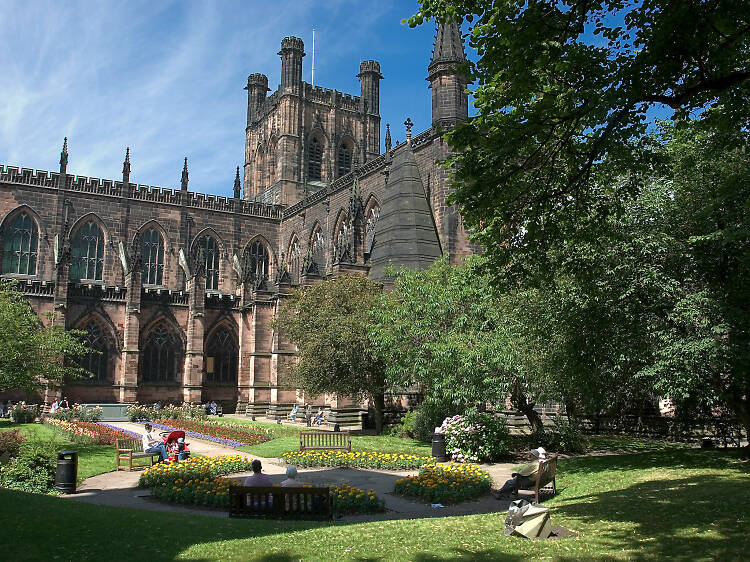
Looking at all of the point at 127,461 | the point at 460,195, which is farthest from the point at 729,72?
the point at 127,461

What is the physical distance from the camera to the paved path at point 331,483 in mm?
11727

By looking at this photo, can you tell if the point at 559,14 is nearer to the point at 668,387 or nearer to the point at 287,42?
the point at 668,387

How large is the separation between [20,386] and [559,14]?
71.0ft

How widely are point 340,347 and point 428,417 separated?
479cm

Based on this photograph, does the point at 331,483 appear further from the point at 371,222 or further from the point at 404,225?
the point at 371,222

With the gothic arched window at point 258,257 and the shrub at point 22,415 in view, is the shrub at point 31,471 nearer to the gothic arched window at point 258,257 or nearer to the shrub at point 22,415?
the shrub at point 22,415

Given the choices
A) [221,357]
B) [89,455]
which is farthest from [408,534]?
[221,357]

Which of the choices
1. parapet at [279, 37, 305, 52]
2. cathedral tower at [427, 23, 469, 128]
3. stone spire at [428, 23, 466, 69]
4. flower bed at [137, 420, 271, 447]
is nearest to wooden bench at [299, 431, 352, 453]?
flower bed at [137, 420, 271, 447]

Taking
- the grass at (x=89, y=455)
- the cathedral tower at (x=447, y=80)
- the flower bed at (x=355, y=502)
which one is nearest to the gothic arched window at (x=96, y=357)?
the grass at (x=89, y=455)

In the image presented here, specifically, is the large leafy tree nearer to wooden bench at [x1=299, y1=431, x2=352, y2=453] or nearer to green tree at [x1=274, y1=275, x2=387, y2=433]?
wooden bench at [x1=299, y1=431, x2=352, y2=453]

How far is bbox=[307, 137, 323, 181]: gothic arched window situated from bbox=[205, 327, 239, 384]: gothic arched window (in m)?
18.3

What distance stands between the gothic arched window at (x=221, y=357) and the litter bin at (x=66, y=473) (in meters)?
31.5

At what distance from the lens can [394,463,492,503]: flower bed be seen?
12555mm

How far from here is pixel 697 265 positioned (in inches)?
578
